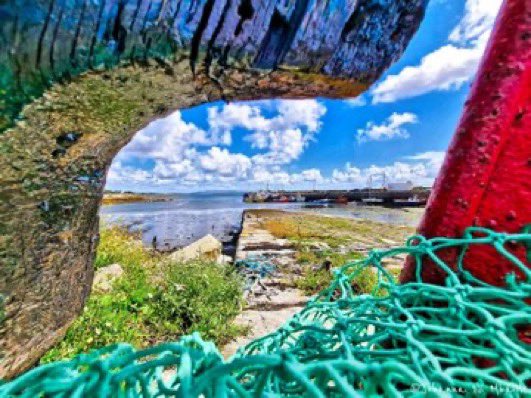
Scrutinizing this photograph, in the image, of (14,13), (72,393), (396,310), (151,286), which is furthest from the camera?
(151,286)

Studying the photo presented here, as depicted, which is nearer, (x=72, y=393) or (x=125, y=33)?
(x=125, y=33)

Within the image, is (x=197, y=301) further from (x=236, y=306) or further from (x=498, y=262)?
(x=498, y=262)

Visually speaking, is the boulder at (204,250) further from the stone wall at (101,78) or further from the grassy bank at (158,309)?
the stone wall at (101,78)

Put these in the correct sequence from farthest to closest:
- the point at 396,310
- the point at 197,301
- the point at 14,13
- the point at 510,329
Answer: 1. the point at 197,301
2. the point at 396,310
3. the point at 510,329
4. the point at 14,13

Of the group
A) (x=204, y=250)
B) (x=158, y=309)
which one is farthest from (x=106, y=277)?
(x=204, y=250)

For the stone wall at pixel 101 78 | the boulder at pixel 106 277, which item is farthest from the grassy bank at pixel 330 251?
the stone wall at pixel 101 78

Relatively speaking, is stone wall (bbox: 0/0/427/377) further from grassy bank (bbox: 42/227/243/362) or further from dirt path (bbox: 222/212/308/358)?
grassy bank (bbox: 42/227/243/362)

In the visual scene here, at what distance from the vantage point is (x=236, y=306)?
5.55 meters

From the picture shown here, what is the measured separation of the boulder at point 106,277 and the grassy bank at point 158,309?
0.34 ft

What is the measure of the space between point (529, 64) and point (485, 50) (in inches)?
8.2

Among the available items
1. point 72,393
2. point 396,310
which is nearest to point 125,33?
point 72,393

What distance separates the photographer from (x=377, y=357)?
3.06ft

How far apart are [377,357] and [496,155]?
2.42 ft

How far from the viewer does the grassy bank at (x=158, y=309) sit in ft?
13.7
